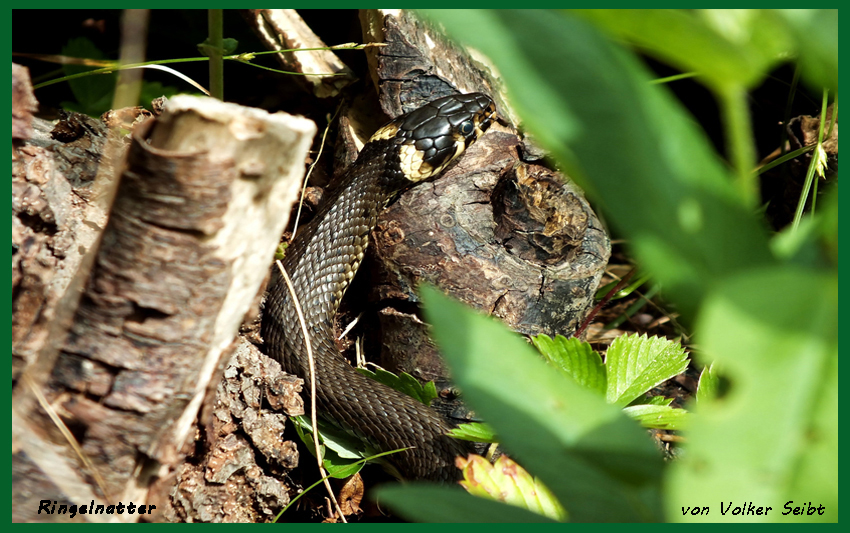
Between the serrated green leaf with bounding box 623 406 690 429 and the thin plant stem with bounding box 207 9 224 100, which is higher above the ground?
the thin plant stem with bounding box 207 9 224 100

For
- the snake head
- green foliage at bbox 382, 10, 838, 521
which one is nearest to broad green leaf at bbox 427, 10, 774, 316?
green foliage at bbox 382, 10, 838, 521

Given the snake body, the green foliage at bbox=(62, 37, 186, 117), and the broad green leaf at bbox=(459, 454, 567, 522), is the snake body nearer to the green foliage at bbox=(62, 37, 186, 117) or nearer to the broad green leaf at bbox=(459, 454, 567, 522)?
the broad green leaf at bbox=(459, 454, 567, 522)

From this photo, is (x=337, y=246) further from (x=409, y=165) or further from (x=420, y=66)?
(x=420, y=66)

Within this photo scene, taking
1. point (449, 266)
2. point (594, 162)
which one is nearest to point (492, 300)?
point (449, 266)

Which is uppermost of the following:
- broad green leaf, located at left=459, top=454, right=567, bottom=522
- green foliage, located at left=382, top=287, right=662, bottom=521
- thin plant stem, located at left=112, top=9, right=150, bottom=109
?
thin plant stem, located at left=112, top=9, right=150, bottom=109

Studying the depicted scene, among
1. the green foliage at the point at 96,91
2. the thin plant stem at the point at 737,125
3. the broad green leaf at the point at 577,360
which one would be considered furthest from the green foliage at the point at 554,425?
the green foliage at the point at 96,91

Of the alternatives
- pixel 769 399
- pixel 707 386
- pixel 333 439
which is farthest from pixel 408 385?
pixel 769 399
